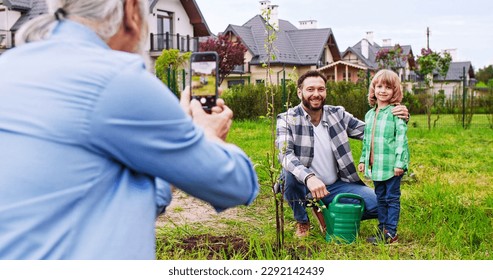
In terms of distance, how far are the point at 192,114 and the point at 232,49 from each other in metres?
27.7

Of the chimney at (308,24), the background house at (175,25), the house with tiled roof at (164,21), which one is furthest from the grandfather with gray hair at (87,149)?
the chimney at (308,24)

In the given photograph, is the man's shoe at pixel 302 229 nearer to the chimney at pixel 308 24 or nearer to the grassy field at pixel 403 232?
the grassy field at pixel 403 232

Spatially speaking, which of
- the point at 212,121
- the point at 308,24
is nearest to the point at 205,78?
the point at 212,121

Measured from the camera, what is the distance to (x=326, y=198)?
14.2 feet

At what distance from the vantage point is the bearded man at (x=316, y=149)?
14.0 ft

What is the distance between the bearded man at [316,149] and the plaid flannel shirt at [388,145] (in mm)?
211

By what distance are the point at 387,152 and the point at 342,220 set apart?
0.53 m

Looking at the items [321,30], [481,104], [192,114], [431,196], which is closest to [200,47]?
[321,30]

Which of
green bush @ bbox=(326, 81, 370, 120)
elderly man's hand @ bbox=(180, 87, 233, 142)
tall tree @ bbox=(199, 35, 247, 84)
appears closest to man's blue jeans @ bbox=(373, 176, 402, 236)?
elderly man's hand @ bbox=(180, 87, 233, 142)

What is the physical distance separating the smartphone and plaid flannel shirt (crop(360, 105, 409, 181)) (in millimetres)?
2456

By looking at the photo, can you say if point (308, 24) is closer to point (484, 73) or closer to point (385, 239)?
point (484, 73)

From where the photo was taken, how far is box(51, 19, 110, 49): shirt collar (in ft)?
3.95
